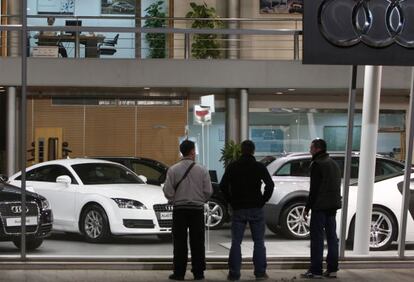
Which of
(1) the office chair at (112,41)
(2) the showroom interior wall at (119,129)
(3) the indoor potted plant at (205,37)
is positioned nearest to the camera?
(2) the showroom interior wall at (119,129)

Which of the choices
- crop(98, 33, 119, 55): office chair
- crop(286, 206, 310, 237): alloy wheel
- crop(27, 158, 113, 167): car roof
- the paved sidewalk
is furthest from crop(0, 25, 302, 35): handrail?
the paved sidewalk

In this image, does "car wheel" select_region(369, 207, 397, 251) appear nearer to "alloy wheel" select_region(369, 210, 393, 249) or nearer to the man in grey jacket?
"alloy wheel" select_region(369, 210, 393, 249)

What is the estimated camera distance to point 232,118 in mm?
12016

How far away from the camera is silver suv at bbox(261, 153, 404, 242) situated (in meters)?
12.0

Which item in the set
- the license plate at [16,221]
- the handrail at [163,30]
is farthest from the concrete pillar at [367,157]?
the license plate at [16,221]

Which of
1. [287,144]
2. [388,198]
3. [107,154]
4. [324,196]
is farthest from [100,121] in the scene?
[388,198]

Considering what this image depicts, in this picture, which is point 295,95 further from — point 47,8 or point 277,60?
point 47,8

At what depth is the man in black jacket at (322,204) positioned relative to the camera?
9.35 meters

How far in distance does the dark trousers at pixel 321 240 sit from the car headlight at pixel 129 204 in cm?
303

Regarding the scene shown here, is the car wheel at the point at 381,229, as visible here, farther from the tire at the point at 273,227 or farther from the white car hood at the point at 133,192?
the white car hood at the point at 133,192

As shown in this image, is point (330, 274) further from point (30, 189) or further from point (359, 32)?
point (30, 189)

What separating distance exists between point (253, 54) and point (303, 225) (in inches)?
168

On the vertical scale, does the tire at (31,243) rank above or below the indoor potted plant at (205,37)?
below

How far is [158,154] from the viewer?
38.2 ft
